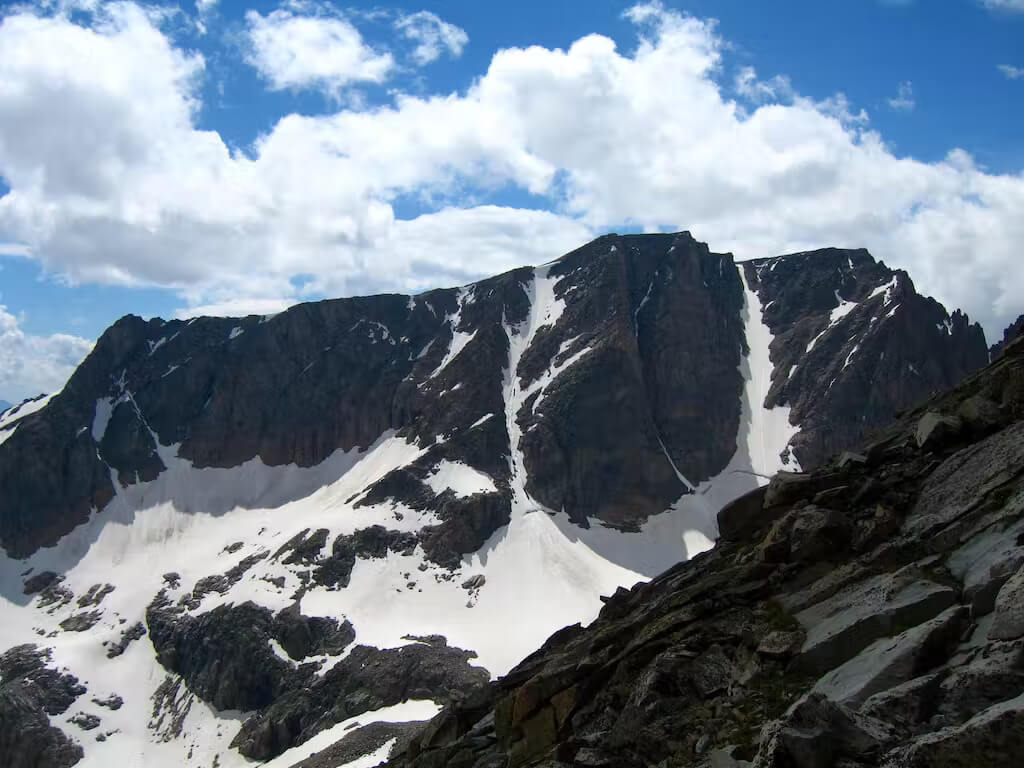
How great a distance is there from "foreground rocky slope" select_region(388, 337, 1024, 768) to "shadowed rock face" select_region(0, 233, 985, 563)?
11607 centimetres

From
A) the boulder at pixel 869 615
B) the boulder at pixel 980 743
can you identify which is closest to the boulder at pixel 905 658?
the boulder at pixel 869 615

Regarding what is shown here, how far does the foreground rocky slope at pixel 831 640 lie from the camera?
12.0 m

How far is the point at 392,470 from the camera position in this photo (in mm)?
149500

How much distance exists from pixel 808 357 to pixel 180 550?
12542 cm

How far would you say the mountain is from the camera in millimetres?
113500

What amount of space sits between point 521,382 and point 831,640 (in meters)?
151

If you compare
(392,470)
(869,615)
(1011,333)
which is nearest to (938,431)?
(869,615)

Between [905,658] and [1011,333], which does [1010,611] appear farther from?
[1011,333]

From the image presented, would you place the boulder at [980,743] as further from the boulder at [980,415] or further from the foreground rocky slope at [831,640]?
the boulder at [980,415]

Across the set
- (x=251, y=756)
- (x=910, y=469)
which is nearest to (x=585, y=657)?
(x=910, y=469)

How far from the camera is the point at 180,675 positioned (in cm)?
12050

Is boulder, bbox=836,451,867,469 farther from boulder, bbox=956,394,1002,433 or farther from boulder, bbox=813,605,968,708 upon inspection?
boulder, bbox=813,605,968,708

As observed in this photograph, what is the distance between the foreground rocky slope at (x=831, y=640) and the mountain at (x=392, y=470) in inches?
2831

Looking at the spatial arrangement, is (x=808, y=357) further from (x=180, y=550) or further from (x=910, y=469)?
(x=910, y=469)
